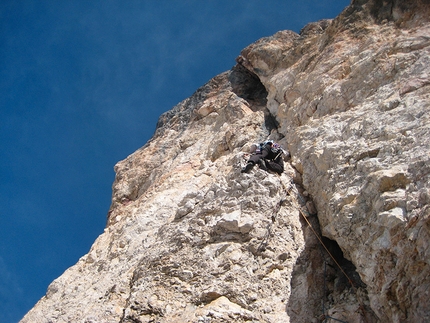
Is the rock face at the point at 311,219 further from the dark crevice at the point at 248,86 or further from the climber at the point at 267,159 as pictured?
the dark crevice at the point at 248,86

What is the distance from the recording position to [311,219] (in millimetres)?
10445

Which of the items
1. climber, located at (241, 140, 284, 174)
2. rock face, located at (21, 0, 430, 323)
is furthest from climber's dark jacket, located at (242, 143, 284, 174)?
rock face, located at (21, 0, 430, 323)

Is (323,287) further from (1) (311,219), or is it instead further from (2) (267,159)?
(2) (267,159)

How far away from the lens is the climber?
11.3 metres

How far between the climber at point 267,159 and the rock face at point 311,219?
317mm

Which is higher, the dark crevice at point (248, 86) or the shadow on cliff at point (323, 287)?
the dark crevice at point (248, 86)

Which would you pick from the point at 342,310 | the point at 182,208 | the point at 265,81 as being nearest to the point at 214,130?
the point at 265,81

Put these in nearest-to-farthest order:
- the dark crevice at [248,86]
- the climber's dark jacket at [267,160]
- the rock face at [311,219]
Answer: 1. the rock face at [311,219]
2. the climber's dark jacket at [267,160]
3. the dark crevice at [248,86]

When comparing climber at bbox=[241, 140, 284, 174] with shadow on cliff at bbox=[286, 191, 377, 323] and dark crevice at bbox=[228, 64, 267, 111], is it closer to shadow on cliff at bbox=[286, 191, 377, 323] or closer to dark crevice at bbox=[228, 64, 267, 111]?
shadow on cliff at bbox=[286, 191, 377, 323]

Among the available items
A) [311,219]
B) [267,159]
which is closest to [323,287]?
[311,219]

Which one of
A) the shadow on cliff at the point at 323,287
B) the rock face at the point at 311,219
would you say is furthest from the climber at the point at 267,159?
the shadow on cliff at the point at 323,287

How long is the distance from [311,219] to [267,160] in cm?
197

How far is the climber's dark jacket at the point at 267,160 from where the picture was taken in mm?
11281

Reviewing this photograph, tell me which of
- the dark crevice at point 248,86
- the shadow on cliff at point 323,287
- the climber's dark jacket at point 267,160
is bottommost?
the shadow on cliff at point 323,287
